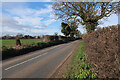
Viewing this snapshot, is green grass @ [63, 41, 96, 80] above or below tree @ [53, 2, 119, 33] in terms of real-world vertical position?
below

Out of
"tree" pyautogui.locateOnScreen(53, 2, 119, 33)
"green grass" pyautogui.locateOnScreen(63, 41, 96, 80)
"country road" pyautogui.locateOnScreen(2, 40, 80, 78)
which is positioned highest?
"tree" pyautogui.locateOnScreen(53, 2, 119, 33)

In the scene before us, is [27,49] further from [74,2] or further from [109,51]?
[109,51]

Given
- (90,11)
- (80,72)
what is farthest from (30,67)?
(90,11)

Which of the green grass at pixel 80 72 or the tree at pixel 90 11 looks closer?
the green grass at pixel 80 72

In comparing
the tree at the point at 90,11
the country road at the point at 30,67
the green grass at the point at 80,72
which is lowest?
the country road at the point at 30,67

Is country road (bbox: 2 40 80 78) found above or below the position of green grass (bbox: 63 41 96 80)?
below

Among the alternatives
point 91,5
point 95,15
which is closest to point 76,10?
point 91,5

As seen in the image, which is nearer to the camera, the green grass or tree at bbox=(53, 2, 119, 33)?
the green grass

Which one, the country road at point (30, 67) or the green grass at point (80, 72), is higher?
the green grass at point (80, 72)

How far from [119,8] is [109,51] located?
446 inches

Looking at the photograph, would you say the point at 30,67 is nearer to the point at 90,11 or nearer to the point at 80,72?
the point at 80,72

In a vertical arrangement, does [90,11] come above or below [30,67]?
above

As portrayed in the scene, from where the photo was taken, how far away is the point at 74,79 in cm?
326

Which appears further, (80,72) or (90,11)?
(90,11)
